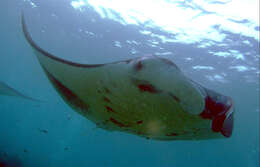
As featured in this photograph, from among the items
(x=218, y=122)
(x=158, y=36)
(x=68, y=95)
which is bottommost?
(x=158, y=36)

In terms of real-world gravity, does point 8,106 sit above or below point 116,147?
below

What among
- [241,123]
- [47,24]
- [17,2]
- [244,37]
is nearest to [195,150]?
[241,123]

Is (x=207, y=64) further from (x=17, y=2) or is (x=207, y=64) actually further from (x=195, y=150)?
(x=195, y=150)

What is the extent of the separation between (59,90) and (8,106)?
118m

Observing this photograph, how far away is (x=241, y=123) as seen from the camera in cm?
2661

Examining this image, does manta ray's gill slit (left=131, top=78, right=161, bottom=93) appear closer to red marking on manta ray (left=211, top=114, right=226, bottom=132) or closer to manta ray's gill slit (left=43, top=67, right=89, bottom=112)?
red marking on manta ray (left=211, top=114, right=226, bottom=132)

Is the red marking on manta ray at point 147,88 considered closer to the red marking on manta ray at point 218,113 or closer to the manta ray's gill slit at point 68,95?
the red marking on manta ray at point 218,113

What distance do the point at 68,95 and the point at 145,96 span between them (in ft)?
5.05

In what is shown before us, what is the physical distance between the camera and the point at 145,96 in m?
2.18

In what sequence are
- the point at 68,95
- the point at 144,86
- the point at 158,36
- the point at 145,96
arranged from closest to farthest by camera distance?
the point at 144,86, the point at 145,96, the point at 68,95, the point at 158,36

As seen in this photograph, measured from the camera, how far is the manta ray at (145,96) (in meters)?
1.89

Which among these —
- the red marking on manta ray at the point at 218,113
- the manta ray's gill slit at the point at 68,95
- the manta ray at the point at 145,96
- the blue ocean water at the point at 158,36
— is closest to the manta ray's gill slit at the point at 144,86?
the manta ray at the point at 145,96

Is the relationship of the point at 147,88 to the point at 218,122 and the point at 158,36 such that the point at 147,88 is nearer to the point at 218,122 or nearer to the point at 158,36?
the point at 218,122

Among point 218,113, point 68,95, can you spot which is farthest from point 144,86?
point 68,95
